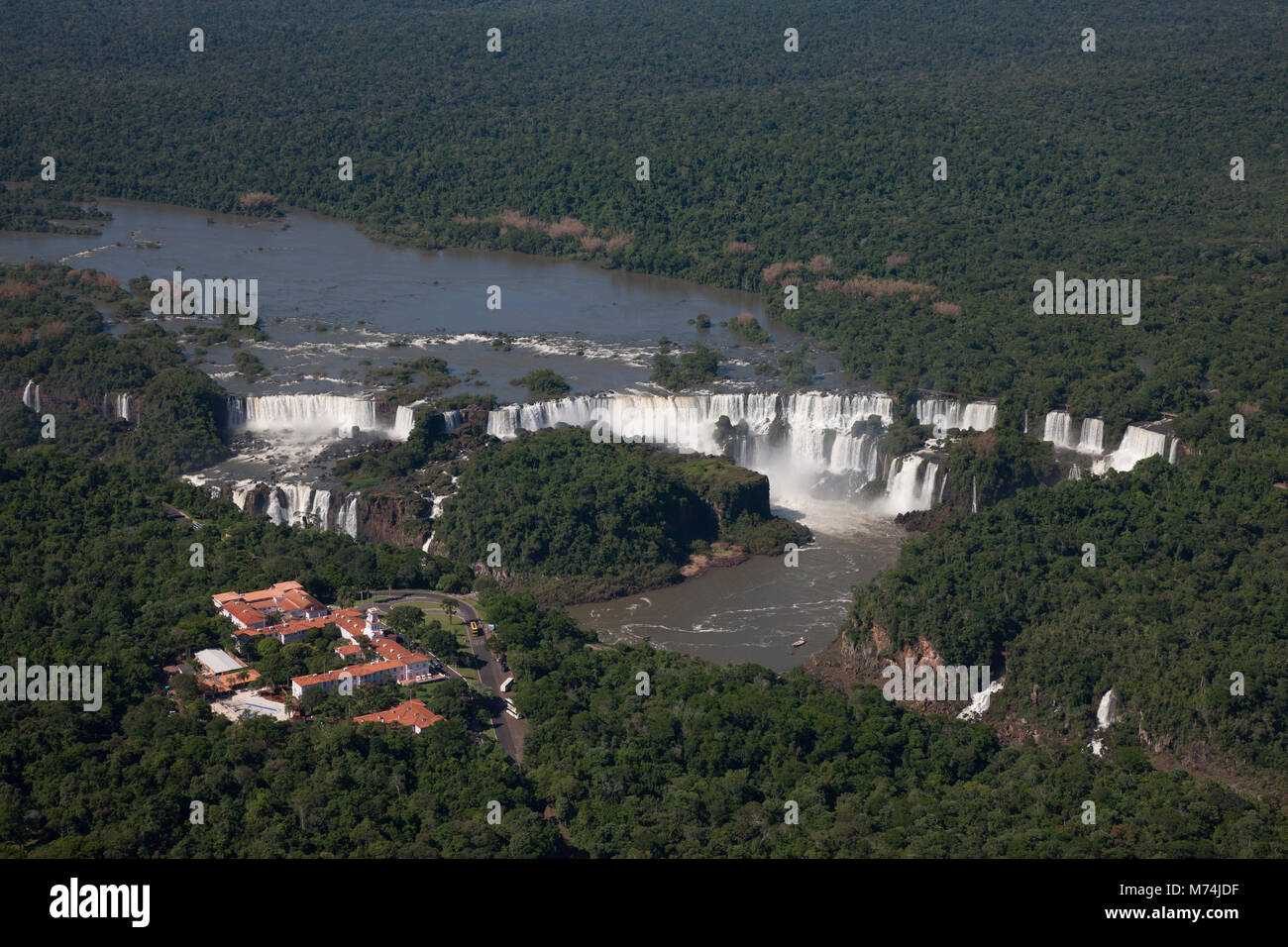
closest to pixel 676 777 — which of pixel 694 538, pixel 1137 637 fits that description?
pixel 1137 637

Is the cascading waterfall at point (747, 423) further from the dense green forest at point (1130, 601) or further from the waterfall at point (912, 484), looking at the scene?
the dense green forest at point (1130, 601)

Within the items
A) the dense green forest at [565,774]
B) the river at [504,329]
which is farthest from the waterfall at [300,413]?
the dense green forest at [565,774]

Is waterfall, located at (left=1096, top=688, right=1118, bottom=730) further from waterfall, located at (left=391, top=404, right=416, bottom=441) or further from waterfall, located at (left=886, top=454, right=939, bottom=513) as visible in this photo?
waterfall, located at (left=391, top=404, right=416, bottom=441)

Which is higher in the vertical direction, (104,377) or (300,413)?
(104,377)

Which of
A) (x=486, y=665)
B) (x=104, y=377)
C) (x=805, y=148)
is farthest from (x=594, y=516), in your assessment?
(x=805, y=148)

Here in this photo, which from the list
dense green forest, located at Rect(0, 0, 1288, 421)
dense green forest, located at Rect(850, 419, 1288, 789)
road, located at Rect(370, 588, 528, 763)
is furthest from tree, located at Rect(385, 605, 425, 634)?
dense green forest, located at Rect(0, 0, 1288, 421)

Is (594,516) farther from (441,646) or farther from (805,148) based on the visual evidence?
(805,148)
